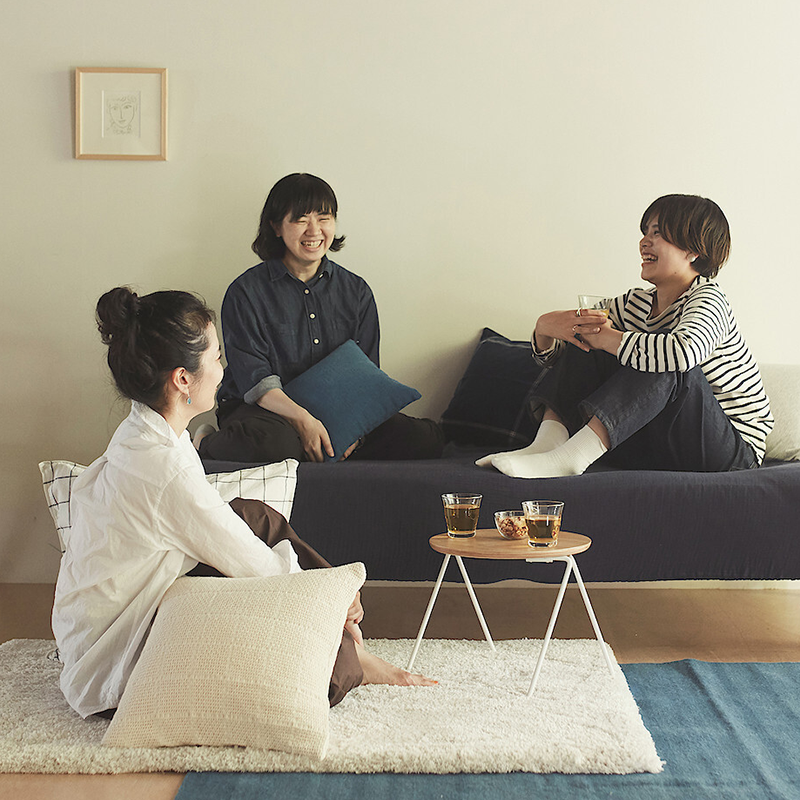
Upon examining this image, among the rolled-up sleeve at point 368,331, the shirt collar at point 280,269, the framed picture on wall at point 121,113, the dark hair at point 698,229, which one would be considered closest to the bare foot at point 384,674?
the rolled-up sleeve at point 368,331

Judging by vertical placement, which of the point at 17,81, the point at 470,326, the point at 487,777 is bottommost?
the point at 487,777

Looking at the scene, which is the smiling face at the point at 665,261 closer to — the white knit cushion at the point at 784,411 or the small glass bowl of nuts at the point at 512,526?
the white knit cushion at the point at 784,411

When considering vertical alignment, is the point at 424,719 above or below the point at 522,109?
below

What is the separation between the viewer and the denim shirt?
280 centimetres

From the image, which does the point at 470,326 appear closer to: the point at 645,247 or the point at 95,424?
the point at 645,247

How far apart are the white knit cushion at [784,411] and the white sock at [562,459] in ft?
2.61

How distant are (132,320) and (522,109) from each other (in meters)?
1.90

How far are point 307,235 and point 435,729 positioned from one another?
168 cm

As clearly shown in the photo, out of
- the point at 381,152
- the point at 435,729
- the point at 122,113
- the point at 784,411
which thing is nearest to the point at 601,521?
the point at 435,729

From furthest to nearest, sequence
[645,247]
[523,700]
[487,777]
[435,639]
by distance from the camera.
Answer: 1. [645,247]
2. [435,639]
3. [523,700]
4. [487,777]

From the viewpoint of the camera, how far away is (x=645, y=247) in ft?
8.86

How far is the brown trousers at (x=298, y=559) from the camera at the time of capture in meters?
1.72

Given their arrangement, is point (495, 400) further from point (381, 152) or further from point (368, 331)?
point (381, 152)

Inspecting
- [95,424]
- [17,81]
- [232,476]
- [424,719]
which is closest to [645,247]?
[232,476]
